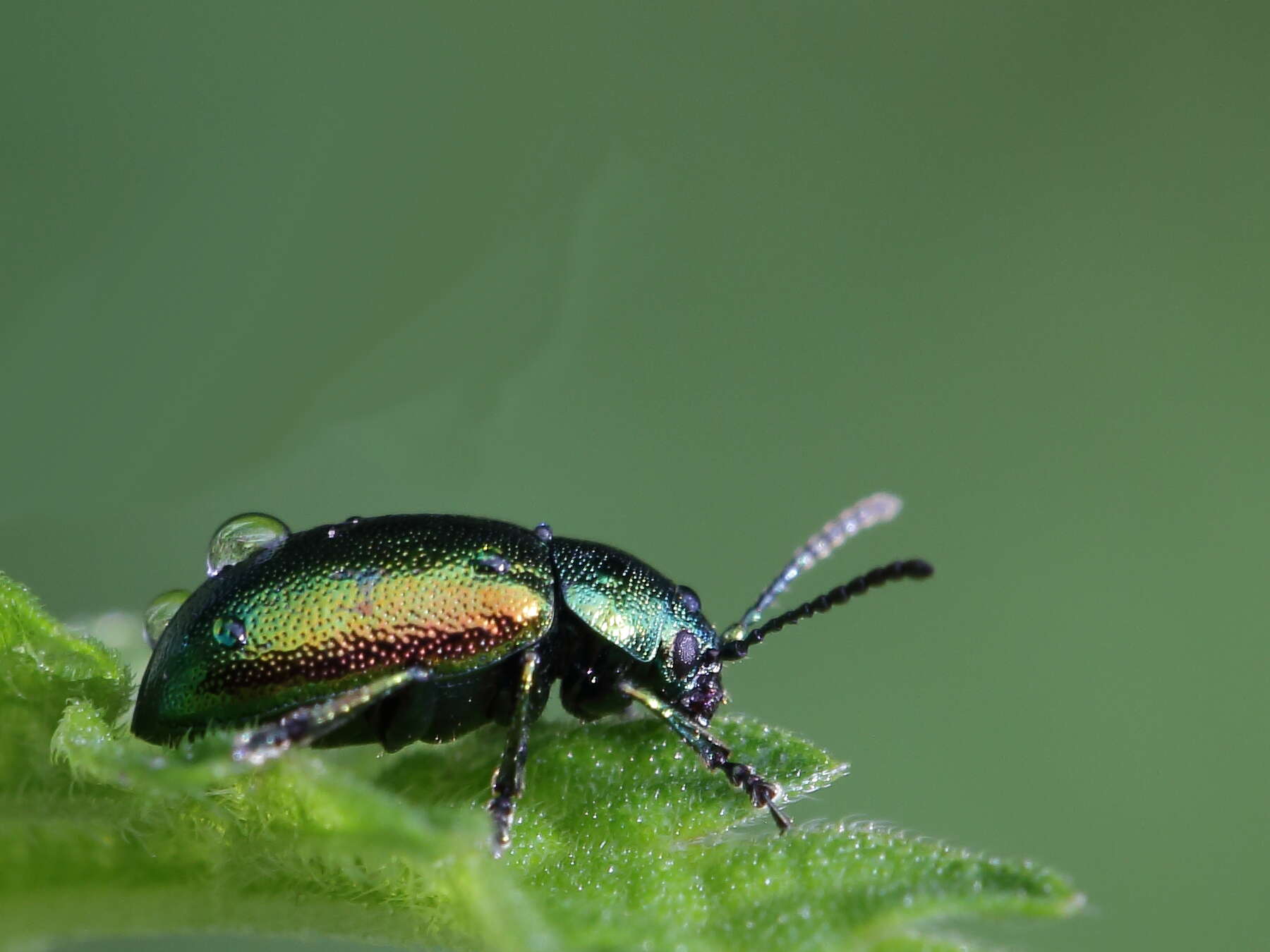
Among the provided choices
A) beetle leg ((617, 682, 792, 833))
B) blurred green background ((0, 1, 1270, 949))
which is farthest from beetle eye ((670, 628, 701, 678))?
blurred green background ((0, 1, 1270, 949))

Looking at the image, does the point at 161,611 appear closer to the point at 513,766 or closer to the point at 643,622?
the point at 513,766

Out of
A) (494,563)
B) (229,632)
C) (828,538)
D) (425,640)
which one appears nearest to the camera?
(229,632)

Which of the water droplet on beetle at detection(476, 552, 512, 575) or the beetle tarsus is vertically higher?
the water droplet on beetle at detection(476, 552, 512, 575)

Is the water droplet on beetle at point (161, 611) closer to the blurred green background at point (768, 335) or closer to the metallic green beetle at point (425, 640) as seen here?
the metallic green beetle at point (425, 640)

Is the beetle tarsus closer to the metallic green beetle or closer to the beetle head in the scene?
the metallic green beetle

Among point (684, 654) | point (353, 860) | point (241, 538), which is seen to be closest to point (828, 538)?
point (684, 654)
